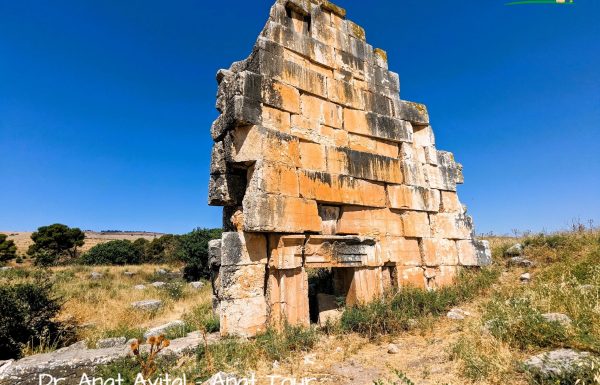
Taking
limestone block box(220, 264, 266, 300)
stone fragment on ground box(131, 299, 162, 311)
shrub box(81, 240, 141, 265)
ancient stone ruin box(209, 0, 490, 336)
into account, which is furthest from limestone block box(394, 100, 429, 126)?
shrub box(81, 240, 141, 265)

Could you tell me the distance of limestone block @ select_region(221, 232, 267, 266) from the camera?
4.89m

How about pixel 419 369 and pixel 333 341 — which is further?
pixel 333 341

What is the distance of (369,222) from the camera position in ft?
20.8

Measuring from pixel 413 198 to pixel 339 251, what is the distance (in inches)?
89.2

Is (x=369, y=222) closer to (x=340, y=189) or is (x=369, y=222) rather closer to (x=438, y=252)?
(x=340, y=189)

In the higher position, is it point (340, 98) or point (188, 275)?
point (340, 98)

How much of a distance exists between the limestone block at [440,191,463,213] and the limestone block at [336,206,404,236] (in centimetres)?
149

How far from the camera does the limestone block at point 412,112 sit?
752cm

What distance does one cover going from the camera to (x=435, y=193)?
24.7ft

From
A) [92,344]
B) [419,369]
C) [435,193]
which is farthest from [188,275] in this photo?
[419,369]

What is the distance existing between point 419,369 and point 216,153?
427 cm

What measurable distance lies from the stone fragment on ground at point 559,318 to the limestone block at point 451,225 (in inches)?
134

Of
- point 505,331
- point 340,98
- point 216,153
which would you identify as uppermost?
point 340,98

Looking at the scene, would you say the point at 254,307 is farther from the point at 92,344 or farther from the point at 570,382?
the point at 570,382
